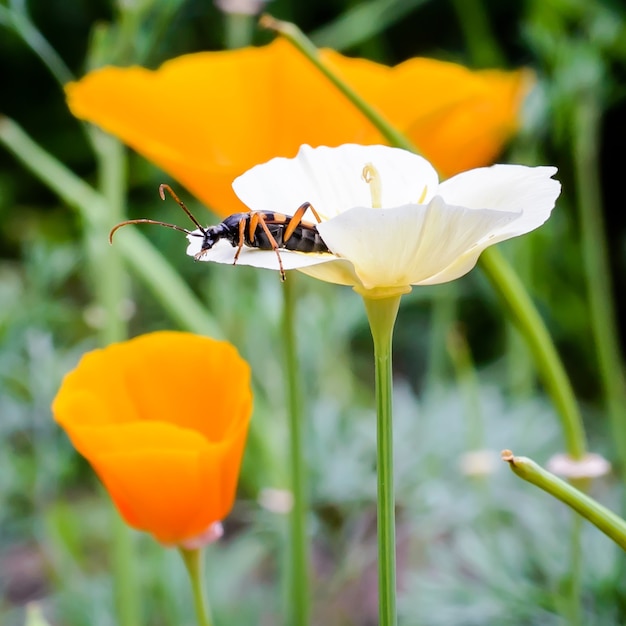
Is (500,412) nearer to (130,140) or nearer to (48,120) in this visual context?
(130,140)

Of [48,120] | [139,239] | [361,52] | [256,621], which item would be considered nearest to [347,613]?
[256,621]

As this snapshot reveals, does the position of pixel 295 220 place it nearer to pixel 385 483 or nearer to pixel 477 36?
pixel 385 483

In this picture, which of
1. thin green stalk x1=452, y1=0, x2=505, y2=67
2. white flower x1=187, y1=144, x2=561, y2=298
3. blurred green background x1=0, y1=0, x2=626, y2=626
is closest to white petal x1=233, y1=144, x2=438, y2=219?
white flower x1=187, y1=144, x2=561, y2=298

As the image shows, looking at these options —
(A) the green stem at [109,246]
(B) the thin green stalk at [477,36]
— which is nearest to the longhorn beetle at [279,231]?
(A) the green stem at [109,246]

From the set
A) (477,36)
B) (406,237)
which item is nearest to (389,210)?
(406,237)

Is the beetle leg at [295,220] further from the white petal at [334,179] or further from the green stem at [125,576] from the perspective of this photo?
the green stem at [125,576]

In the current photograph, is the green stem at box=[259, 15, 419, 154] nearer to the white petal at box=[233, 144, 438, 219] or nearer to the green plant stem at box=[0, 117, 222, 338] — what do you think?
the white petal at box=[233, 144, 438, 219]

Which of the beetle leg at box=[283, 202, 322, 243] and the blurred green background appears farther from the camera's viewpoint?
the blurred green background
